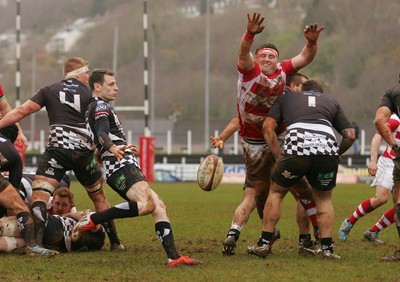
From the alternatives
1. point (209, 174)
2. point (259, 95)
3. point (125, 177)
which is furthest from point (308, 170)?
point (125, 177)

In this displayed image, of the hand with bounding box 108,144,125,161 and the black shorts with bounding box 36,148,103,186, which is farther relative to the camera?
the black shorts with bounding box 36,148,103,186

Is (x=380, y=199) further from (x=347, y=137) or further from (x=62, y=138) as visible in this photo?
(x=62, y=138)

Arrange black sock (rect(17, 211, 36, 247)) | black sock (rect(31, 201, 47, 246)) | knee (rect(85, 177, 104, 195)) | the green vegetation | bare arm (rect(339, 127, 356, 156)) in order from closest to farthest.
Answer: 1. the green vegetation
2. bare arm (rect(339, 127, 356, 156))
3. black sock (rect(17, 211, 36, 247))
4. black sock (rect(31, 201, 47, 246))
5. knee (rect(85, 177, 104, 195))

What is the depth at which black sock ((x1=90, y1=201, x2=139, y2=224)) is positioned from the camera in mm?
10219

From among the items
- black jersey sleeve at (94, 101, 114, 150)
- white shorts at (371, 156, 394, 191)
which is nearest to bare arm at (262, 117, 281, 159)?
black jersey sleeve at (94, 101, 114, 150)

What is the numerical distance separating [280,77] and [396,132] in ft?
7.48

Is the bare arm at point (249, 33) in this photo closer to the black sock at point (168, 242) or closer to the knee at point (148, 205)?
the knee at point (148, 205)

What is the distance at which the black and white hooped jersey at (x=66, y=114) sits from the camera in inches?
460

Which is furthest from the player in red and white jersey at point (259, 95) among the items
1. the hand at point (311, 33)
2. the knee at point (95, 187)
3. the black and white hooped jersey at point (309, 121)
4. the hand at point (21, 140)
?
the hand at point (21, 140)

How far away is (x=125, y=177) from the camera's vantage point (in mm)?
10281

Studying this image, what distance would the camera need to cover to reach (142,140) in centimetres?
3584

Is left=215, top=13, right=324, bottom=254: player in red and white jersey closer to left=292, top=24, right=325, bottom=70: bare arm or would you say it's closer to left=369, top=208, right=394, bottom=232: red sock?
left=292, top=24, right=325, bottom=70: bare arm

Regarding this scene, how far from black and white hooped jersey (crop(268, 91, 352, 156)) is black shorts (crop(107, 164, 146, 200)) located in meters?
1.70

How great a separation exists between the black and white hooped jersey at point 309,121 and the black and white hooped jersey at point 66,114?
237 cm
